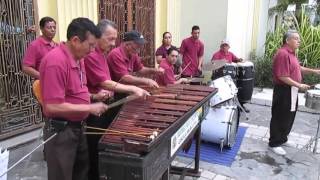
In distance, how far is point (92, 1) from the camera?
5883 millimetres

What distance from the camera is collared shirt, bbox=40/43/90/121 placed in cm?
243

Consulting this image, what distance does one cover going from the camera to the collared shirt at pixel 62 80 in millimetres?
2426

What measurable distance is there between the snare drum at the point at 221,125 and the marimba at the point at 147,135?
4.79ft

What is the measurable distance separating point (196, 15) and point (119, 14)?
2.95 metres

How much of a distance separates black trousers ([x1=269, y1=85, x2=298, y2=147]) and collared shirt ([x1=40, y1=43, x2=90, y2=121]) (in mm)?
3385

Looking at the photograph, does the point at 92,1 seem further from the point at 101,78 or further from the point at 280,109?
the point at 280,109

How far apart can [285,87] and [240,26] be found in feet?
16.2

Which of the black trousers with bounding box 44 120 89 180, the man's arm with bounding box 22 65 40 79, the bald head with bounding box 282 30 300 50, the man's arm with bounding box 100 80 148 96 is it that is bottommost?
the black trousers with bounding box 44 120 89 180

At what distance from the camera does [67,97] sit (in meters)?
2.61

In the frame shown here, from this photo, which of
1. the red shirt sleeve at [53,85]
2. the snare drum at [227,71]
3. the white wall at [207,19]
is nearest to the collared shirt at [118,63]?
the red shirt sleeve at [53,85]

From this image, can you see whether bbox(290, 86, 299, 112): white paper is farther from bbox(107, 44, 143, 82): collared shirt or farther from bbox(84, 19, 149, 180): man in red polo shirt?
bbox(84, 19, 149, 180): man in red polo shirt

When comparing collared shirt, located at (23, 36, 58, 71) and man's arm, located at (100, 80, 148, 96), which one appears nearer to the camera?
man's arm, located at (100, 80, 148, 96)

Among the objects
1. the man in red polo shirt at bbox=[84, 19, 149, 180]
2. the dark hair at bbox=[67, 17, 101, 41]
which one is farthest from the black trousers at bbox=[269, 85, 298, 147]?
the dark hair at bbox=[67, 17, 101, 41]

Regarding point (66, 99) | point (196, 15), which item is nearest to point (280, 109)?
point (66, 99)
